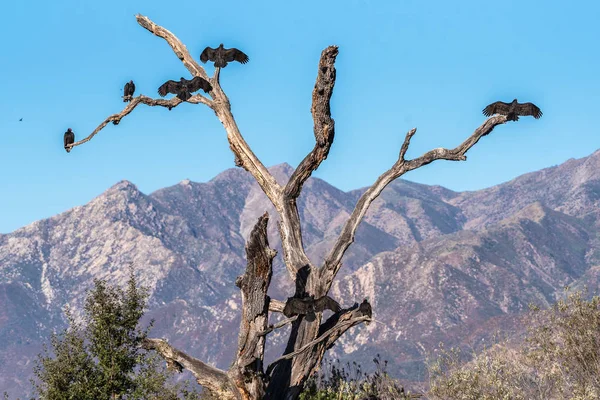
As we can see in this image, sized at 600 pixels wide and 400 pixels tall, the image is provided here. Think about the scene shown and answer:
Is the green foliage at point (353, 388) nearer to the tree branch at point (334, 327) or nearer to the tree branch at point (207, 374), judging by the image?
the tree branch at point (334, 327)

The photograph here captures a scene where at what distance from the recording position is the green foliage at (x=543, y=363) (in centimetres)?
3072

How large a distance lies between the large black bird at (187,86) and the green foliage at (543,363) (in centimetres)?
1401

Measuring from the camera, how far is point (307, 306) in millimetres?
20859

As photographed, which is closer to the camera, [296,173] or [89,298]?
[296,173]

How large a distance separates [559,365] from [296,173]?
1628cm

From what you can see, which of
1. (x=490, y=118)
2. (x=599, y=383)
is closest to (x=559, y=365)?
(x=599, y=383)

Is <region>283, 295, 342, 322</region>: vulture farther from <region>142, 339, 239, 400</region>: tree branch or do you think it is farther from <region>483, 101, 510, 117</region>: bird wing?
<region>483, 101, 510, 117</region>: bird wing

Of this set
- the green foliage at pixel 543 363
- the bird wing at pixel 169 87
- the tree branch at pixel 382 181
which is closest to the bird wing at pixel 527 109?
the tree branch at pixel 382 181

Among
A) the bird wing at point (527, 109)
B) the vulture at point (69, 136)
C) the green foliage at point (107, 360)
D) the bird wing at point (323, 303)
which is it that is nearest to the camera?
the bird wing at point (323, 303)

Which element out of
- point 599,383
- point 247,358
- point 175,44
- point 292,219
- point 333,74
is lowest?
point 599,383

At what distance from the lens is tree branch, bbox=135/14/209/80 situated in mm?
24141

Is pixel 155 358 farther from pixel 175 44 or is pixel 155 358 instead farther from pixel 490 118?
pixel 490 118

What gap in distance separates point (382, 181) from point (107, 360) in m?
14.1

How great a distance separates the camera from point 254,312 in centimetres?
1989
